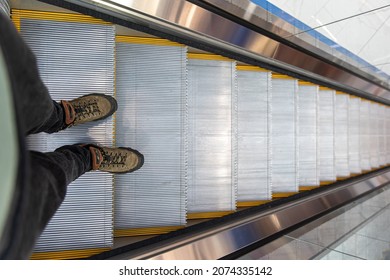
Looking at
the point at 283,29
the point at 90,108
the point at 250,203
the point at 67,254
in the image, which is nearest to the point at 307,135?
the point at 250,203

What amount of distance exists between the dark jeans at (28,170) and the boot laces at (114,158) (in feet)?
3.00

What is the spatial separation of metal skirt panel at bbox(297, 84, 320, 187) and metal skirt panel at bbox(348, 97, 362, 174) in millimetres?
1376

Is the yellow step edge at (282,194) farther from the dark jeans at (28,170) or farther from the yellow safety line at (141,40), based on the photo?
the dark jeans at (28,170)

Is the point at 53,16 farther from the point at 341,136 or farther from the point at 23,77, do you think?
the point at 341,136

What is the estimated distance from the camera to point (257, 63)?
3.05m

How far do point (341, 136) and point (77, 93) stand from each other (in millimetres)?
4457

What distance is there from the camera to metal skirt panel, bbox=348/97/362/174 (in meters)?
4.69

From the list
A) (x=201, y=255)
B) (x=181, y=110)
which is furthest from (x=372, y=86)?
(x=201, y=255)

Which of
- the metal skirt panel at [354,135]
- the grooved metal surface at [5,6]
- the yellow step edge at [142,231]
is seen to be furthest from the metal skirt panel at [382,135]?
the grooved metal surface at [5,6]

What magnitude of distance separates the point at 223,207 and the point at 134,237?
103cm

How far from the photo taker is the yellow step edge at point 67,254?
2.06 meters

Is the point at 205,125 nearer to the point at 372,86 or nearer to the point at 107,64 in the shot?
the point at 107,64

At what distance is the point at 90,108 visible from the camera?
1993 mm

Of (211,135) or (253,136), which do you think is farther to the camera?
(253,136)
